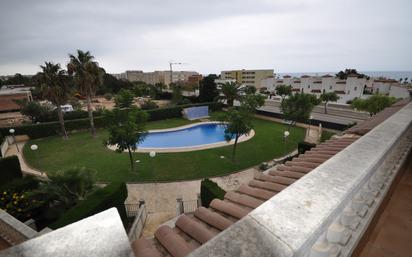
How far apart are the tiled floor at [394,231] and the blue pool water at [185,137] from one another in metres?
18.8

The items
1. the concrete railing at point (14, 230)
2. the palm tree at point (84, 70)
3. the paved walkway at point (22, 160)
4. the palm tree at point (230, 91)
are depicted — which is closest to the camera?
the concrete railing at point (14, 230)

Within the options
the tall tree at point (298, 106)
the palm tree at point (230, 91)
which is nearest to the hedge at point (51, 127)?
the palm tree at point (230, 91)

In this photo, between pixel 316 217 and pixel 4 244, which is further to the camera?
pixel 4 244

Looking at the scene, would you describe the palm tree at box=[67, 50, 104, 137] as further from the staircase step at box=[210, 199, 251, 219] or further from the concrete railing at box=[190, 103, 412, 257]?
the concrete railing at box=[190, 103, 412, 257]

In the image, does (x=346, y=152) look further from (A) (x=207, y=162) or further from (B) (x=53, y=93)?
(B) (x=53, y=93)

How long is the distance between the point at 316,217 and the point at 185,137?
24265 millimetres

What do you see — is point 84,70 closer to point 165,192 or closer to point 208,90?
point 165,192

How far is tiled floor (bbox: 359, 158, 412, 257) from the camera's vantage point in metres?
2.05

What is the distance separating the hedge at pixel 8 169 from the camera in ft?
40.0

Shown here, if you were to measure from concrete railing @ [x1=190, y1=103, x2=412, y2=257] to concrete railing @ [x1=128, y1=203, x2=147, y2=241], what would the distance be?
25.8ft

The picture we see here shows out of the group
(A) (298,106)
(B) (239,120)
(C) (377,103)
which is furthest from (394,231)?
(C) (377,103)

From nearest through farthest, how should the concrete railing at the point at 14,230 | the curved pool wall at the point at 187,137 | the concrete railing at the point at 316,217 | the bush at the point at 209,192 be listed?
the concrete railing at the point at 316,217, the concrete railing at the point at 14,230, the bush at the point at 209,192, the curved pool wall at the point at 187,137

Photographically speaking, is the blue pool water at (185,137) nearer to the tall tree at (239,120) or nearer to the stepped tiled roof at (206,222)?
the tall tree at (239,120)

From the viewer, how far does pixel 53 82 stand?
19.8 meters
